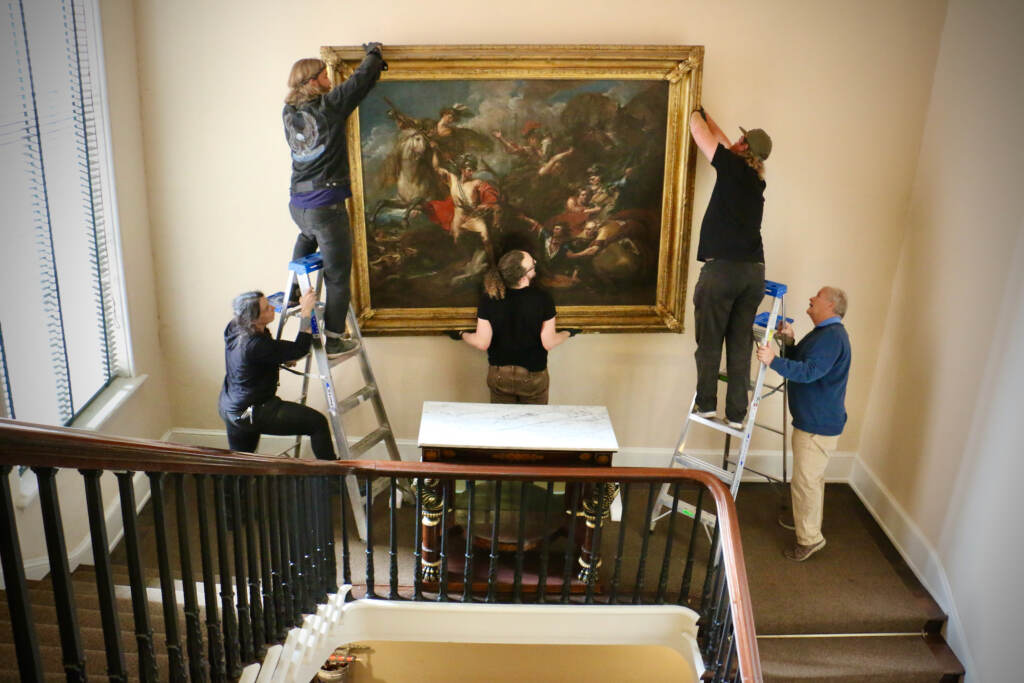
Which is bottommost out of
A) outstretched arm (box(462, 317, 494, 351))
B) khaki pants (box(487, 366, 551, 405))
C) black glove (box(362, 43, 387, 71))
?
khaki pants (box(487, 366, 551, 405))

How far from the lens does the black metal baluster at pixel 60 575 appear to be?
5.49 ft

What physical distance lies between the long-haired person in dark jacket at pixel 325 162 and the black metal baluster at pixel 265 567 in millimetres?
1613

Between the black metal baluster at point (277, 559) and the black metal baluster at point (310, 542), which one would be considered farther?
the black metal baluster at point (310, 542)

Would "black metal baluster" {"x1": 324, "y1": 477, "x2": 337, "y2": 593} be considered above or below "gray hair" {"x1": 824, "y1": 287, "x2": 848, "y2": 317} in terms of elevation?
below

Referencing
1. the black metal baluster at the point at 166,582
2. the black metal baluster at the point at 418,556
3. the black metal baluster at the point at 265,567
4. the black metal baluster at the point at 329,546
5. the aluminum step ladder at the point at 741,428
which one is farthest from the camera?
the aluminum step ladder at the point at 741,428

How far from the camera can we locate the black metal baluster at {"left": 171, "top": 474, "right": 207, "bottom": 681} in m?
2.31

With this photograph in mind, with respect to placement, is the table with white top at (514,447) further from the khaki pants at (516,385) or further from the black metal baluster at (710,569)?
the black metal baluster at (710,569)

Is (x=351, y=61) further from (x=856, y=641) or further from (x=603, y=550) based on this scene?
(x=856, y=641)

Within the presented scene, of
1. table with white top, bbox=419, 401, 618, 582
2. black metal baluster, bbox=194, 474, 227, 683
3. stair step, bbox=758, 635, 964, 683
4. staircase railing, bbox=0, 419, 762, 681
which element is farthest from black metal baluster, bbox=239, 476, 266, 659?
stair step, bbox=758, 635, 964, 683

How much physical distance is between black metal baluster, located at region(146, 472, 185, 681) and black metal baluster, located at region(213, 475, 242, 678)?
247 mm

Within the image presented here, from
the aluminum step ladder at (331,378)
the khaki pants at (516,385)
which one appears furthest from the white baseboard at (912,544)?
the aluminum step ladder at (331,378)

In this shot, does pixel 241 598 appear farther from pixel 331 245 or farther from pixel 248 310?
pixel 331 245

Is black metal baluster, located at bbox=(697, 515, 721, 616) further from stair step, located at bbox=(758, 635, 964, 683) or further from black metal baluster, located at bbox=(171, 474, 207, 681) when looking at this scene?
black metal baluster, located at bbox=(171, 474, 207, 681)

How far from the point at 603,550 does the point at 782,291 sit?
5.78 feet
